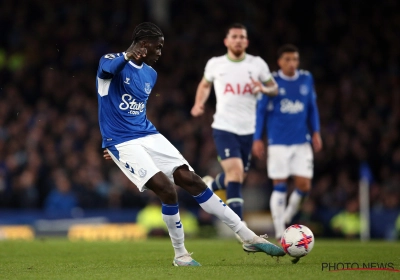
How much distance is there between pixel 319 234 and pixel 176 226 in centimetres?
968

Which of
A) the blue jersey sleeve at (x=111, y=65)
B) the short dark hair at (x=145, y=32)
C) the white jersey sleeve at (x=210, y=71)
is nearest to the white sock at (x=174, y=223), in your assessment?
the blue jersey sleeve at (x=111, y=65)

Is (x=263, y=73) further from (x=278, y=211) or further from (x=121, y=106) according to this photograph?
(x=121, y=106)

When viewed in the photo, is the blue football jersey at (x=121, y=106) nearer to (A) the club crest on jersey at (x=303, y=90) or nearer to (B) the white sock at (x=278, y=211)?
(B) the white sock at (x=278, y=211)

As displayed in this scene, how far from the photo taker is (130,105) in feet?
26.3

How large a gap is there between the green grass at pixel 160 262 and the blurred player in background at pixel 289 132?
1.59 metres

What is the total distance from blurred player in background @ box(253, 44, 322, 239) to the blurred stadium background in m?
5.12

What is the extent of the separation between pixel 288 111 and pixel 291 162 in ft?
2.52

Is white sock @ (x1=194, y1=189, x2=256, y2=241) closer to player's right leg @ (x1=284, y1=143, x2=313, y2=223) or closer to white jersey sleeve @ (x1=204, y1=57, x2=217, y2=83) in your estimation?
white jersey sleeve @ (x1=204, y1=57, x2=217, y2=83)

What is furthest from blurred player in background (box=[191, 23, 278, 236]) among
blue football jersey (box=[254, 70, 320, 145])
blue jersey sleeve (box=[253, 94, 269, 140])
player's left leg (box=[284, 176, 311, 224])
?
player's left leg (box=[284, 176, 311, 224])

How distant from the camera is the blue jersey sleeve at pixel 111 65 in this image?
7.48 metres

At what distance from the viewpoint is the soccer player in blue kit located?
7832 mm

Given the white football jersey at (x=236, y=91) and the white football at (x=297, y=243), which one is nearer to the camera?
the white football at (x=297, y=243)

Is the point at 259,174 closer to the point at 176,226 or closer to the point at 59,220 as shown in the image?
the point at 59,220

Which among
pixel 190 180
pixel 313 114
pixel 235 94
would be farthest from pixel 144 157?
pixel 313 114
